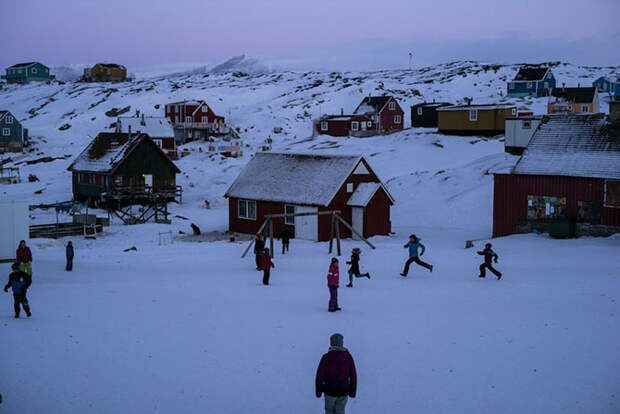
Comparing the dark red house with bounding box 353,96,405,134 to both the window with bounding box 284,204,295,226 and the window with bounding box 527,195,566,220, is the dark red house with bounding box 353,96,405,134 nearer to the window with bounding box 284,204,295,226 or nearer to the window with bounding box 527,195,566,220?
the window with bounding box 284,204,295,226

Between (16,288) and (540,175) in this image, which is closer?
(16,288)

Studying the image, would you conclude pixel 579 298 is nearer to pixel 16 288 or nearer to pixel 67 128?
pixel 16 288

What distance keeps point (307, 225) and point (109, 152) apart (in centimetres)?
2556

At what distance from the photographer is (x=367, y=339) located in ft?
49.5

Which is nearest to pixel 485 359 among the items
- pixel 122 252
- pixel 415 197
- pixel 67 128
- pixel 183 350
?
pixel 183 350

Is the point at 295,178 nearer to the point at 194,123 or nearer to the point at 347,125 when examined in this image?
the point at 347,125

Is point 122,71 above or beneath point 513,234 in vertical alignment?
above

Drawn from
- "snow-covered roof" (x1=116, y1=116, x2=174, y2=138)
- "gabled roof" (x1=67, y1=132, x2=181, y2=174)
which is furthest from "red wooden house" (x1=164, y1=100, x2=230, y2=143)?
"gabled roof" (x1=67, y1=132, x2=181, y2=174)

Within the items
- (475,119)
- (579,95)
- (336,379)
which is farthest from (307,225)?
(579,95)

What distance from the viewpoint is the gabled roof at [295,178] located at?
1468 inches

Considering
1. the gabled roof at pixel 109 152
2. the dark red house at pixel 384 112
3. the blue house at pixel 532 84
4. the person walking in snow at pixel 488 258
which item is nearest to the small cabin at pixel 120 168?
the gabled roof at pixel 109 152

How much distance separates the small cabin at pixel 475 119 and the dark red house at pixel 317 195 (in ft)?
112

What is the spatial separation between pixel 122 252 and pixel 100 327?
1627cm

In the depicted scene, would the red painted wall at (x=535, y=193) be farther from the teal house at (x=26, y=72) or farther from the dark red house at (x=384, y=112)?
the teal house at (x=26, y=72)
